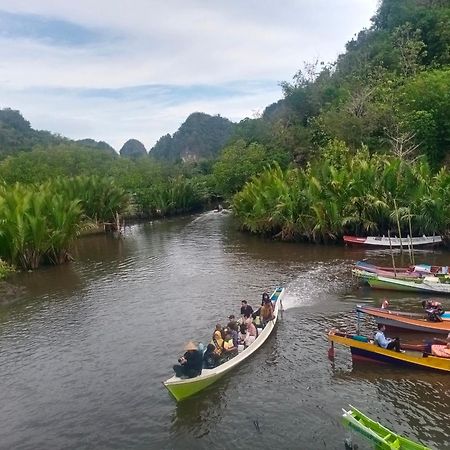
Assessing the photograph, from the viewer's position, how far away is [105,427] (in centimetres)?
1398

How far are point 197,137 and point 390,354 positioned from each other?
5906 inches

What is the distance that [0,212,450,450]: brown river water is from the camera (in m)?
13.5

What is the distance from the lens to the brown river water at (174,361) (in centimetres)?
1347

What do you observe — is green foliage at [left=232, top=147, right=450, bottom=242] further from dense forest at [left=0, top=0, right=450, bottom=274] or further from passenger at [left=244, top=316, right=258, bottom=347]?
passenger at [left=244, top=316, right=258, bottom=347]

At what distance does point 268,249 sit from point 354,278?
35.7 feet

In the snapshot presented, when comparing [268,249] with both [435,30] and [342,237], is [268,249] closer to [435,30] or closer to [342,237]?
[342,237]

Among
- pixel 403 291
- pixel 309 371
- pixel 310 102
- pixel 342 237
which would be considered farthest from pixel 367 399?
pixel 310 102

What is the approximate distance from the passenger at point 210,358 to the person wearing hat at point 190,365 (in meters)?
0.60

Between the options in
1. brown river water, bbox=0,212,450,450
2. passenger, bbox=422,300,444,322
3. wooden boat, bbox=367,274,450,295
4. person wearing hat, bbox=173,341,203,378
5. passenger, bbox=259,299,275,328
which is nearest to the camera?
brown river water, bbox=0,212,450,450

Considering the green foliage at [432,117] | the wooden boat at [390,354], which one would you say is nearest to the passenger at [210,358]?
the wooden boat at [390,354]

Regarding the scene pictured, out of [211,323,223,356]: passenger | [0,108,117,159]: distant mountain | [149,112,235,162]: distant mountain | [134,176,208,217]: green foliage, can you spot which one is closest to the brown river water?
[211,323,223,356]: passenger

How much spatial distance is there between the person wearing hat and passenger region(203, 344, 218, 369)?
0.60 metres

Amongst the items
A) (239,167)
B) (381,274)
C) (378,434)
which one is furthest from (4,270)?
(239,167)

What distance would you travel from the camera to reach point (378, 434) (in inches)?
458
